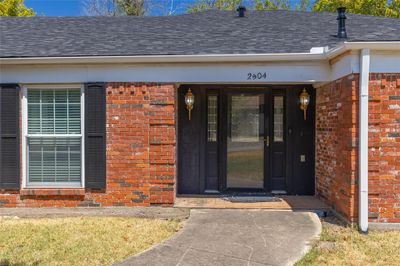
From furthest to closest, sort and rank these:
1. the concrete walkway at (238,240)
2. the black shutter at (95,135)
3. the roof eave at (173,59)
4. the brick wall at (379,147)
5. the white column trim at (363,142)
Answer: the black shutter at (95,135) → the roof eave at (173,59) → the brick wall at (379,147) → the white column trim at (363,142) → the concrete walkway at (238,240)

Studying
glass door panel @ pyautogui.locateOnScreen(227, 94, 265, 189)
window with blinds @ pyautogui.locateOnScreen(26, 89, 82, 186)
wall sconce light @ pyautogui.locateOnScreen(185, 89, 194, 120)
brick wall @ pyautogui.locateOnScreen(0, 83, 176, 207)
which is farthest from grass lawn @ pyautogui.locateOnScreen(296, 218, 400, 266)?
window with blinds @ pyautogui.locateOnScreen(26, 89, 82, 186)

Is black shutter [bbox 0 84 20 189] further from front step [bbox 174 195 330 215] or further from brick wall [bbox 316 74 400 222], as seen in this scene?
brick wall [bbox 316 74 400 222]

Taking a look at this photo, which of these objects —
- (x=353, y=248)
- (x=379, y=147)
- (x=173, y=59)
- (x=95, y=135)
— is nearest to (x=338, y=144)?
(x=379, y=147)

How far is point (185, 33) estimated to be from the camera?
831 cm

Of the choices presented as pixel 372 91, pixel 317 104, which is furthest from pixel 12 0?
pixel 372 91

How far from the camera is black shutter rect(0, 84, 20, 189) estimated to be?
6.79m

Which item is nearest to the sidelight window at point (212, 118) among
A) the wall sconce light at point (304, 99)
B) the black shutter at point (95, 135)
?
the wall sconce light at point (304, 99)

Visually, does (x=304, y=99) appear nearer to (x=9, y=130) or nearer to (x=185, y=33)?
(x=185, y=33)

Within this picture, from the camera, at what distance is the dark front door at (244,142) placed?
801cm

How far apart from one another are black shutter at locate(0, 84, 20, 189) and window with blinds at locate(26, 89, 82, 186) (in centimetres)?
21

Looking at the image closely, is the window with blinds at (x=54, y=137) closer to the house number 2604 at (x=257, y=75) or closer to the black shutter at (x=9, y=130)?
the black shutter at (x=9, y=130)

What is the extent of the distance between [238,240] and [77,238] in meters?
2.30

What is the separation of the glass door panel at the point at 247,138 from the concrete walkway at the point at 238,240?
1544 mm

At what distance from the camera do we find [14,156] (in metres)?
6.82
